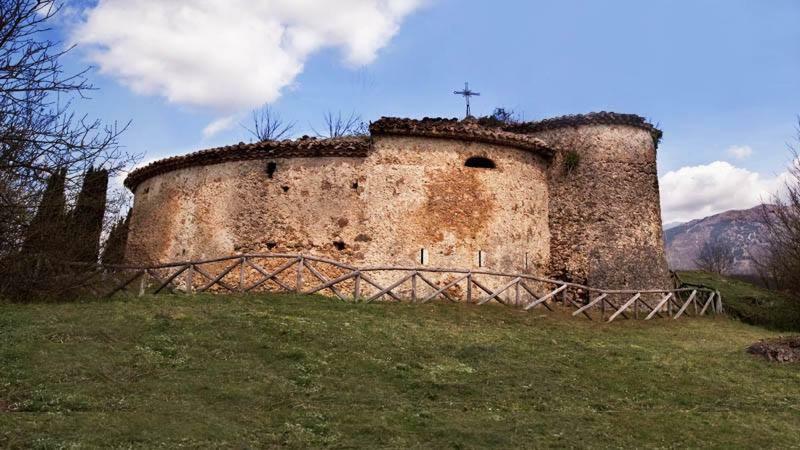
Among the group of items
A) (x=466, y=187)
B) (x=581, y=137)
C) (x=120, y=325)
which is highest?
(x=581, y=137)

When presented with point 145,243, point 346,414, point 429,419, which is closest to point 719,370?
point 429,419

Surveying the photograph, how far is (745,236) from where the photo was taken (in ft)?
433

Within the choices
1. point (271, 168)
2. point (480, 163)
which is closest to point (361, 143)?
point (271, 168)

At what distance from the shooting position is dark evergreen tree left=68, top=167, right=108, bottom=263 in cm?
1195

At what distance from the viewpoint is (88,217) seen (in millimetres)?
14555

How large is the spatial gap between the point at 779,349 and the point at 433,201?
335 inches

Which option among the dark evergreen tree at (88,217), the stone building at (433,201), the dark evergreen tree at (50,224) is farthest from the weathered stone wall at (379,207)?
the dark evergreen tree at (50,224)

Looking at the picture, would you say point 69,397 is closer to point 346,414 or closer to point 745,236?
point 346,414

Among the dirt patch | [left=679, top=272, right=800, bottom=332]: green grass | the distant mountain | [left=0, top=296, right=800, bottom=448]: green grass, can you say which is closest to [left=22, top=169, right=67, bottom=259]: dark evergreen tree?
[left=0, top=296, right=800, bottom=448]: green grass

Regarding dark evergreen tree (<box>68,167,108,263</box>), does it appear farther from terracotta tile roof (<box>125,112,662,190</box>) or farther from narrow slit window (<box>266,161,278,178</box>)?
narrow slit window (<box>266,161,278,178</box>)

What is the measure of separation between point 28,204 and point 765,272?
21.4 m

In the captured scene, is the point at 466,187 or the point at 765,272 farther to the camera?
the point at 765,272

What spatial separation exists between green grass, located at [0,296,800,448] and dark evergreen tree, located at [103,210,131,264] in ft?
17.5

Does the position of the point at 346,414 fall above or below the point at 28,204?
below
